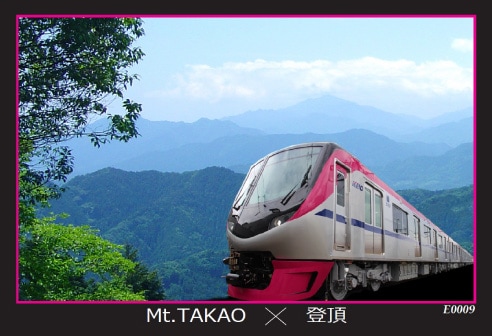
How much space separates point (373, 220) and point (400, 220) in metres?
2.19

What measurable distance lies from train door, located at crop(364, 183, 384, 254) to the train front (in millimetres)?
1528

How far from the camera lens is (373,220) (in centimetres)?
900

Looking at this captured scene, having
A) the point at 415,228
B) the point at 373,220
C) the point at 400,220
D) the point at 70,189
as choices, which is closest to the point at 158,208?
the point at 70,189

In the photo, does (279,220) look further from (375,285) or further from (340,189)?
(375,285)

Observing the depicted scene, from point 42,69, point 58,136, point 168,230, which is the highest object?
point 42,69

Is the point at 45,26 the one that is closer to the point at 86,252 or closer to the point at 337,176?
the point at 337,176

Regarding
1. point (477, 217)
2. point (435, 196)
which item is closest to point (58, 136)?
point (477, 217)

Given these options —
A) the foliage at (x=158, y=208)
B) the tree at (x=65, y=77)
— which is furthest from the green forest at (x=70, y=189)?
the foliage at (x=158, y=208)

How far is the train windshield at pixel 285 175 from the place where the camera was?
7.36 meters

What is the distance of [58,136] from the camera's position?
9992mm

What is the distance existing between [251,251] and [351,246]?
59.9 inches

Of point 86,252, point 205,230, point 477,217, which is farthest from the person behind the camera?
point 205,230

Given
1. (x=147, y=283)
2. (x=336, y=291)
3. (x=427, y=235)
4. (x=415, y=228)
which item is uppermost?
(x=415, y=228)

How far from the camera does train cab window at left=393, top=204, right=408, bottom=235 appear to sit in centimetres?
1050
